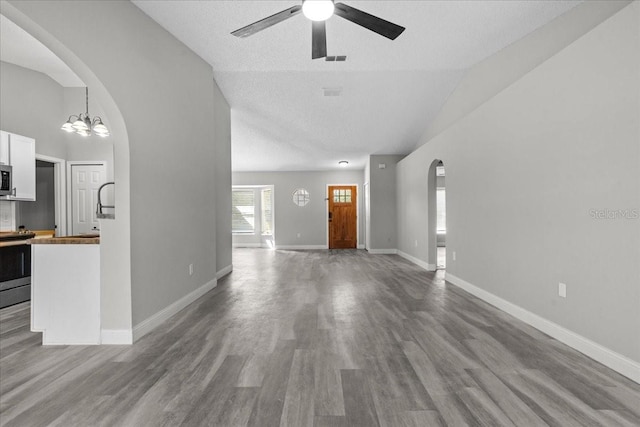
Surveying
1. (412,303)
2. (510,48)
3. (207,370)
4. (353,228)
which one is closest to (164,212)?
(207,370)

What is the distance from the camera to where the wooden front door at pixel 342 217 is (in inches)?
385

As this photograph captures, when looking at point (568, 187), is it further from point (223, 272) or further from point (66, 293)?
point (223, 272)

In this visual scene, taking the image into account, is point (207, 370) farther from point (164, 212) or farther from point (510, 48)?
point (510, 48)

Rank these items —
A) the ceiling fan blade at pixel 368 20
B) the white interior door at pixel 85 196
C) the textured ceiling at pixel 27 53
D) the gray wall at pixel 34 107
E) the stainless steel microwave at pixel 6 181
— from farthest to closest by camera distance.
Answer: the white interior door at pixel 85 196 < the gray wall at pixel 34 107 < the stainless steel microwave at pixel 6 181 < the textured ceiling at pixel 27 53 < the ceiling fan blade at pixel 368 20

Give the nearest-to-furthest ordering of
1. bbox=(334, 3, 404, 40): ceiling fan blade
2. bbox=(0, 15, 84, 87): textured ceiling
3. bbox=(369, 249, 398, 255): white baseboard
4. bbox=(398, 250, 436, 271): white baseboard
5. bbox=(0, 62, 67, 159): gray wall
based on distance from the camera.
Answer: bbox=(334, 3, 404, 40): ceiling fan blade
bbox=(0, 15, 84, 87): textured ceiling
bbox=(0, 62, 67, 159): gray wall
bbox=(398, 250, 436, 271): white baseboard
bbox=(369, 249, 398, 255): white baseboard

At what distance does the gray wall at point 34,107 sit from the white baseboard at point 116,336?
12.7 ft

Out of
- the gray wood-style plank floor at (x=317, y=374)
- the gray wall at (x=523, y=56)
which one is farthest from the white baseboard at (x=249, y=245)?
the gray wall at (x=523, y=56)

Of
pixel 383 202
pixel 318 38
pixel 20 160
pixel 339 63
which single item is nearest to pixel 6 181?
pixel 20 160

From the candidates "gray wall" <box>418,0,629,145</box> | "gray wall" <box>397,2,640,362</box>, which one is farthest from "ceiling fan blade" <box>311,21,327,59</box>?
"gray wall" <box>418,0,629,145</box>

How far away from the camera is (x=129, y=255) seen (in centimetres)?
258

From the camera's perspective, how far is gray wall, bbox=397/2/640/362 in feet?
6.72

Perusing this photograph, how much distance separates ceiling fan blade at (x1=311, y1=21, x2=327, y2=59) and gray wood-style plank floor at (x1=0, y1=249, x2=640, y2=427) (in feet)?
8.19

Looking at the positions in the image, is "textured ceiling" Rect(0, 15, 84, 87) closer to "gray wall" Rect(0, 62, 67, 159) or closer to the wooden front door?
"gray wall" Rect(0, 62, 67, 159)

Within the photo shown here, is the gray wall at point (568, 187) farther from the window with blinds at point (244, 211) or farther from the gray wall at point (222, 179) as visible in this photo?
the window with blinds at point (244, 211)
